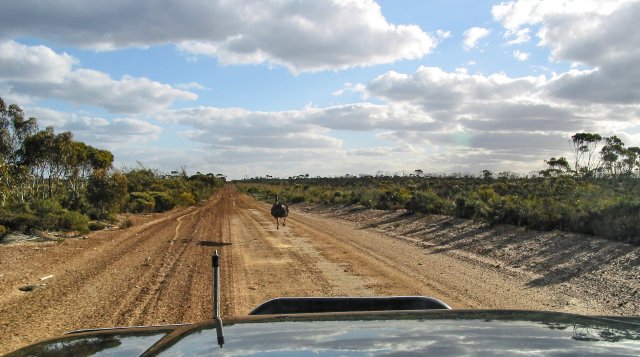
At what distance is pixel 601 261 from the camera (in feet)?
44.3

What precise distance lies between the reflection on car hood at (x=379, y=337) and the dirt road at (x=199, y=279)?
5450 mm

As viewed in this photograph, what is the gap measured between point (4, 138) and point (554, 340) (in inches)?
1202

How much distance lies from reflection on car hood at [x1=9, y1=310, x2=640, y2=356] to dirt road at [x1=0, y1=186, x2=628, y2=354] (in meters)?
5.45

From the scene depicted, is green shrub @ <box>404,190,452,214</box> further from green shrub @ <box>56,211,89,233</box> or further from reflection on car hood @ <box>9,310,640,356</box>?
reflection on car hood @ <box>9,310,640,356</box>

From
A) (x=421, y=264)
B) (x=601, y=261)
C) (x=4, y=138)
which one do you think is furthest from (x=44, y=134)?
(x=601, y=261)

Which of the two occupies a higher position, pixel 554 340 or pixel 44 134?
pixel 44 134

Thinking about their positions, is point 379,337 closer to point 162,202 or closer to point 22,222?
point 22,222

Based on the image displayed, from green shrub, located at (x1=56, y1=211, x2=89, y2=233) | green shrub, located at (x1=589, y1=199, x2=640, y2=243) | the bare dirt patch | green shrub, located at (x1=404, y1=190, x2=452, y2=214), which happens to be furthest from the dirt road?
green shrub, located at (x1=404, y1=190, x2=452, y2=214)

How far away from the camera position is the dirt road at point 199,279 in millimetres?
8906

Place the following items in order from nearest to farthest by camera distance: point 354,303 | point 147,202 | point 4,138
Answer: point 354,303 → point 4,138 → point 147,202

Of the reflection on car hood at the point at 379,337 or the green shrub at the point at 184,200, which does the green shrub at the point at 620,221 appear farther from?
the green shrub at the point at 184,200

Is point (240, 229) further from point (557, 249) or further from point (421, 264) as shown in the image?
point (557, 249)

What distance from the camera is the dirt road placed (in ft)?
29.2

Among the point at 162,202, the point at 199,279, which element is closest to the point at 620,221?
the point at 199,279
